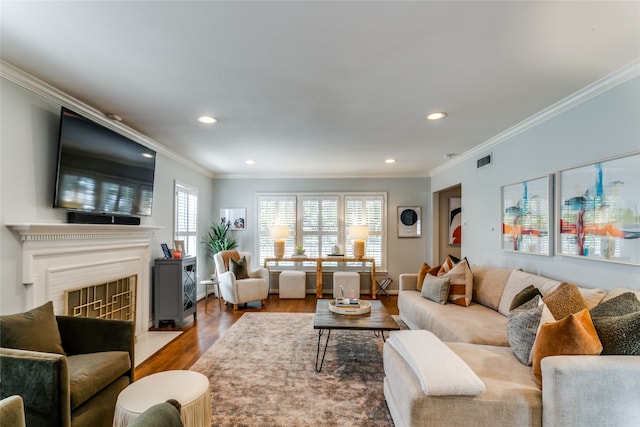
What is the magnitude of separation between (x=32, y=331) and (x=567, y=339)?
9.70ft

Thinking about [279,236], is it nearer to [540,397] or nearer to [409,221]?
[409,221]

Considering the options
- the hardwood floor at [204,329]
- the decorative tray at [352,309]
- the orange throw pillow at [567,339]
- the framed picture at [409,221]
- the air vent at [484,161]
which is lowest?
the hardwood floor at [204,329]

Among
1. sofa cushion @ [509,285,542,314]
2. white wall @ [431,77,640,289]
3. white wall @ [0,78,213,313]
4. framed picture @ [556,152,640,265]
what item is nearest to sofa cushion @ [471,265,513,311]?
white wall @ [431,77,640,289]

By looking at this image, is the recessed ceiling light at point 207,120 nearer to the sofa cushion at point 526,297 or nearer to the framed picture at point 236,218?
the sofa cushion at point 526,297

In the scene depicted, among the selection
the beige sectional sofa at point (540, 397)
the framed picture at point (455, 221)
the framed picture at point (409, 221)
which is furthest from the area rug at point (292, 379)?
the framed picture at point (455, 221)

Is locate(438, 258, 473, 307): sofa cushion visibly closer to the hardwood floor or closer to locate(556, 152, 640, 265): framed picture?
locate(556, 152, 640, 265): framed picture

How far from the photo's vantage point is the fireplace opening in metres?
2.80

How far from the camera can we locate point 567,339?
1.60 metres

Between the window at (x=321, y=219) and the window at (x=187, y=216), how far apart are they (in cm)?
128

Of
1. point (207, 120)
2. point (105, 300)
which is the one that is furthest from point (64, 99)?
point (105, 300)

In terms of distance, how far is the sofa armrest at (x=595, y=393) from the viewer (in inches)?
58.6

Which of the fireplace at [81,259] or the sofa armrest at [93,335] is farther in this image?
the fireplace at [81,259]

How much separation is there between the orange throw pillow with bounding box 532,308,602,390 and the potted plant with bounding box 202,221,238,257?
518 centimetres

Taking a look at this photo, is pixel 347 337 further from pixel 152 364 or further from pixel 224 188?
pixel 224 188
